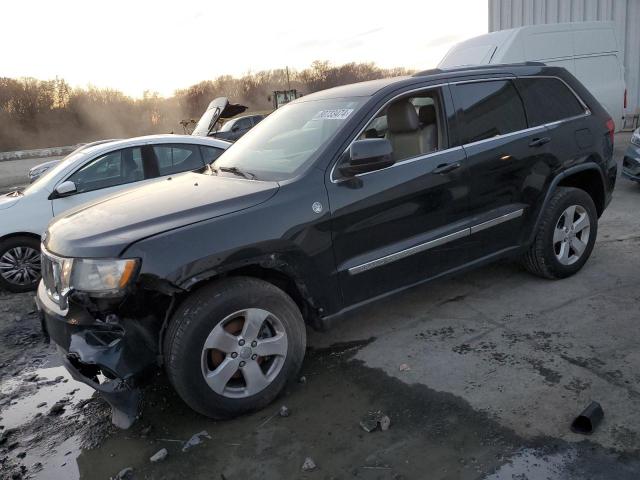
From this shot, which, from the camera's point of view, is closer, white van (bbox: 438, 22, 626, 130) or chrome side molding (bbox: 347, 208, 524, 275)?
chrome side molding (bbox: 347, 208, 524, 275)

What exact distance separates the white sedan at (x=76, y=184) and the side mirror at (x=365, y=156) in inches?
97.9

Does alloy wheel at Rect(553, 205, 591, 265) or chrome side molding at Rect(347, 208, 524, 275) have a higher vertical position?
chrome side molding at Rect(347, 208, 524, 275)

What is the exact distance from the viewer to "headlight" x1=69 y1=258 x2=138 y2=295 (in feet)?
8.75

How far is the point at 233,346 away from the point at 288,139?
5.26ft

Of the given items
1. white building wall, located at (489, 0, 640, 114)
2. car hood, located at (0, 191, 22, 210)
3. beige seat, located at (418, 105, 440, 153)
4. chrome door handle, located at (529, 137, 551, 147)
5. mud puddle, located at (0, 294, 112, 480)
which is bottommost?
mud puddle, located at (0, 294, 112, 480)

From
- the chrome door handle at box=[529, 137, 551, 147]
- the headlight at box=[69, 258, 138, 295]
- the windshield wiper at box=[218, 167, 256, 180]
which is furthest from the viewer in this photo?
the chrome door handle at box=[529, 137, 551, 147]

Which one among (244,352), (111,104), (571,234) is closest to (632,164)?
(571,234)

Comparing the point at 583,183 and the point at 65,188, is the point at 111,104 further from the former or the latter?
the point at 583,183

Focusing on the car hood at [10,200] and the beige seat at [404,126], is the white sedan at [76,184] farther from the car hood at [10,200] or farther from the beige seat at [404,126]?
the beige seat at [404,126]

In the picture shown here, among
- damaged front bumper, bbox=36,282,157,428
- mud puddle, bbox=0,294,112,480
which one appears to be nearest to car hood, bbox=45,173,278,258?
damaged front bumper, bbox=36,282,157,428

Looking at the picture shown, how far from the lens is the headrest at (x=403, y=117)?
3787 mm

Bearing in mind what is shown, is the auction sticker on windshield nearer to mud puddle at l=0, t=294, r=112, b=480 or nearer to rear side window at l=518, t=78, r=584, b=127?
rear side window at l=518, t=78, r=584, b=127

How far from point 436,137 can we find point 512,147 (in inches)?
26.4

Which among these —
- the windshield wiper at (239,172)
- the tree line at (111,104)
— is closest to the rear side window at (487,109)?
the windshield wiper at (239,172)
